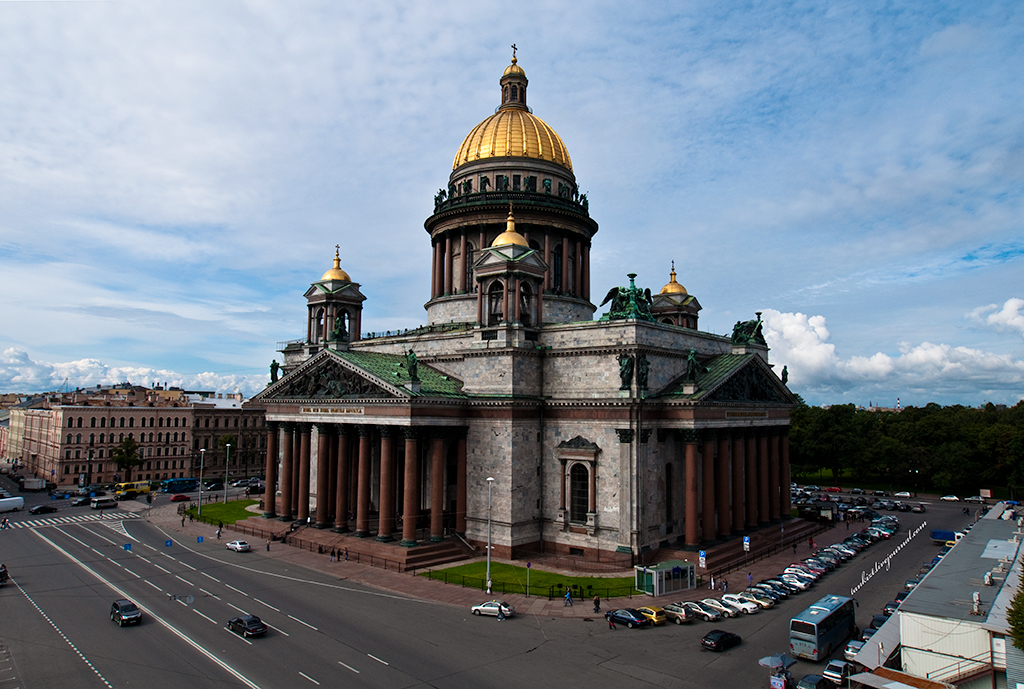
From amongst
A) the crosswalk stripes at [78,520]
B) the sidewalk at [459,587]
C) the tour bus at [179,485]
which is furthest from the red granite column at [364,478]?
the tour bus at [179,485]

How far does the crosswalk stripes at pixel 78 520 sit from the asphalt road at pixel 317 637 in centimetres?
2232

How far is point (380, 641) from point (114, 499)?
68.4 metres

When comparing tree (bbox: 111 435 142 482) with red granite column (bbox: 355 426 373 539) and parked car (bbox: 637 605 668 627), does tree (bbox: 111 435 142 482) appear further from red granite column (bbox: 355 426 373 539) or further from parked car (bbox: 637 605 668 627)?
parked car (bbox: 637 605 668 627)

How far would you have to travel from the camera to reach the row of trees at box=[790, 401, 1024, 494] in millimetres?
93438

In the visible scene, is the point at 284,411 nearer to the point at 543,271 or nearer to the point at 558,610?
the point at 543,271

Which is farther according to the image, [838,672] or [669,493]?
[669,493]

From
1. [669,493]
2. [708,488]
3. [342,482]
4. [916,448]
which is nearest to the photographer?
[708,488]

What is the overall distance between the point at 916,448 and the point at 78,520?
11399cm

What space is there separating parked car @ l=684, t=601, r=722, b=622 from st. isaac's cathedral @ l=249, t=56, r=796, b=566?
31.8ft

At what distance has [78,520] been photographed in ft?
239

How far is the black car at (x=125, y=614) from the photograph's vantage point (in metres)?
35.5

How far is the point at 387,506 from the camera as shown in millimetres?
52094

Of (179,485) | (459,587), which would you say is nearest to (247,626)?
(459,587)

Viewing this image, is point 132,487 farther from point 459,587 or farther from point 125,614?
point 459,587
